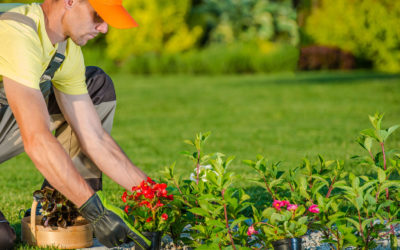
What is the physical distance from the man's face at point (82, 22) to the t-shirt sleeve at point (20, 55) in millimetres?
216

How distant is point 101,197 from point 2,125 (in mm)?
1208

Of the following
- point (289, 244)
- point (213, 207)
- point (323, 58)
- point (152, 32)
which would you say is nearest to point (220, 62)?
point (152, 32)

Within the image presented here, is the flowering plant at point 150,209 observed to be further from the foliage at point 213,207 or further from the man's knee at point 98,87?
the man's knee at point 98,87

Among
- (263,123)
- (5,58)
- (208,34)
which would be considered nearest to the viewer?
(5,58)

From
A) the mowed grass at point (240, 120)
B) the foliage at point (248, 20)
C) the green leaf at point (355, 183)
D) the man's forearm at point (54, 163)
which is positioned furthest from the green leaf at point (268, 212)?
the foliage at point (248, 20)

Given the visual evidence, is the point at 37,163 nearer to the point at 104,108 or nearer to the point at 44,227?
the point at 44,227

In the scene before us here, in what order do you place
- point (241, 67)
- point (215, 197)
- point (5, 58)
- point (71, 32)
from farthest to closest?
1. point (241, 67)
2. point (71, 32)
3. point (5, 58)
4. point (215, 197)

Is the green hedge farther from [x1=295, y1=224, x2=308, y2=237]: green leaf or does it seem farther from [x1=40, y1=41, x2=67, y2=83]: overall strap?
[x1=295, y1=224, x2=308, y2=237]: green leaf

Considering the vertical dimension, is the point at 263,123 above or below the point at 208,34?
below

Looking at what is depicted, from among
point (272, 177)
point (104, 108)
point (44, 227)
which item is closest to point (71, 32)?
point (104, 108)

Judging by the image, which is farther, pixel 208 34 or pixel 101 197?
pixel 208 34

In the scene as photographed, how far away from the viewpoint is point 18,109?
9.45ft

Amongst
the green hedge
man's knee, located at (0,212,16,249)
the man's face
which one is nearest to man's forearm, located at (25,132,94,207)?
man's knee, located at (0,212,16,249)

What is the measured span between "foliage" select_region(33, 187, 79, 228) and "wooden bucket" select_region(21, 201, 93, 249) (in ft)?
0.18
